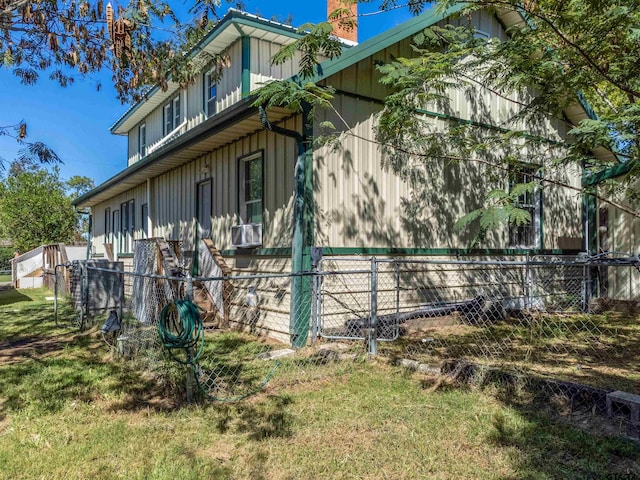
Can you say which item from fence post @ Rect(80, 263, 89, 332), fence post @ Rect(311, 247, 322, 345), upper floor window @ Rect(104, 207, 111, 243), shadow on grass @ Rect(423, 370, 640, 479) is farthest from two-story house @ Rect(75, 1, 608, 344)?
upper floor window @ Rect(104, 207, 111, 243)

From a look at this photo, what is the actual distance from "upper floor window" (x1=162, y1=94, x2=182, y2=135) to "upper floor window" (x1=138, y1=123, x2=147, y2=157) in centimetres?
214

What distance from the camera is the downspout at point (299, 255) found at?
250 inches

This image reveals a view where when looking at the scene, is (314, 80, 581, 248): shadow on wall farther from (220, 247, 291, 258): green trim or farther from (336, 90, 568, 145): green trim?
(220, 247, 291, 258): green trim

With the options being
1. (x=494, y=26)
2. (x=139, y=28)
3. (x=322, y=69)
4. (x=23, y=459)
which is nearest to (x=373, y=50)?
(x=322, y=69)

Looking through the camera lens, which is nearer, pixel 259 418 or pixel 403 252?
pixel 259 418

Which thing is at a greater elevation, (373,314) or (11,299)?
(373,314)

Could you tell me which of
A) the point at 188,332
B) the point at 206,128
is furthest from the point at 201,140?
the point at 188,332

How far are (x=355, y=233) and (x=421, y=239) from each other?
151 centimetres

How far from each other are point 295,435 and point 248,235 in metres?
4.68

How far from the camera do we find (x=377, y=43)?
6.68 m

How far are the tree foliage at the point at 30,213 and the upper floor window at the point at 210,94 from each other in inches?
708

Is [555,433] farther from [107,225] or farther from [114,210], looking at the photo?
[107,225]

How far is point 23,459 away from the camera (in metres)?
3.12

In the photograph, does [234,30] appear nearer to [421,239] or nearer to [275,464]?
[421,239]
